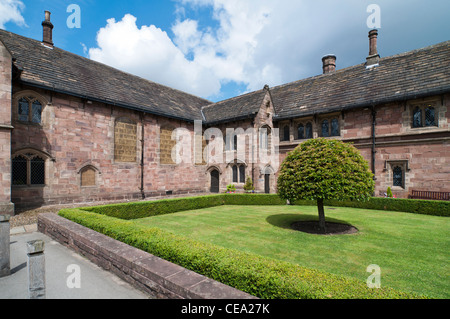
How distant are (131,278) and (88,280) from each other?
3.27 ft

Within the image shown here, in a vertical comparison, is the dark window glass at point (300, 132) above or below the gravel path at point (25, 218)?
above

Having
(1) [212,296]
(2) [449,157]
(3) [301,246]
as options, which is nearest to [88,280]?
(1) [212,296]

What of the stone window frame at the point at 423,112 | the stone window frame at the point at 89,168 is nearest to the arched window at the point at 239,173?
the stone window frame at the point at 89,168

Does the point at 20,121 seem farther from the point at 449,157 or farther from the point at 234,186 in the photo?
the point at 449,157

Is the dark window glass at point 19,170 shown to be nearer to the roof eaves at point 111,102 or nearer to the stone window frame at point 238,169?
the roof eaves at point 111,102

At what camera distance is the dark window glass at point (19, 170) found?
12.0 m

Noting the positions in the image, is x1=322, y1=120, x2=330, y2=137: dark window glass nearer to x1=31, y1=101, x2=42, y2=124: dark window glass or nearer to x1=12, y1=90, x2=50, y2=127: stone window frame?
x1=12, y1=90, x2=50, y2=127: stone window frame

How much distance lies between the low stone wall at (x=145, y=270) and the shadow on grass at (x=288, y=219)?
668 cm

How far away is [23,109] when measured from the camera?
40.5ft

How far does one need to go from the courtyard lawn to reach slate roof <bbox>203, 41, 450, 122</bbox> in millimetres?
9044

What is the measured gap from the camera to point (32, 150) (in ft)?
40.8

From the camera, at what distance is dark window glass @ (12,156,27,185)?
1195 centimetres

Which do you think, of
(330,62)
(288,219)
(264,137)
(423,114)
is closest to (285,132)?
(264,137)

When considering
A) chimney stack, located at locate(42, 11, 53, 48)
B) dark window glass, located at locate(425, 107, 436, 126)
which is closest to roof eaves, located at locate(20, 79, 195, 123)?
chimney stack, located at locate(42, 11, 53, 48)
